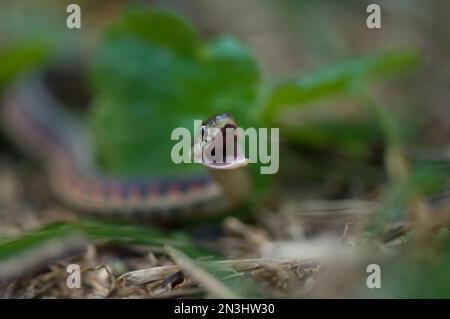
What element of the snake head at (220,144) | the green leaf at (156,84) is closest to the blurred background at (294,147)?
the green leaf at (156,84)

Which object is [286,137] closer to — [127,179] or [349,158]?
[349,158]

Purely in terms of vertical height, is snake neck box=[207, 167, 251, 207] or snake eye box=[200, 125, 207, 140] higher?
snake eye box=[200, 125, 207, 140]

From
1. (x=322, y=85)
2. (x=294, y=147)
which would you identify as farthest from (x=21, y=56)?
(x=322, y=85)

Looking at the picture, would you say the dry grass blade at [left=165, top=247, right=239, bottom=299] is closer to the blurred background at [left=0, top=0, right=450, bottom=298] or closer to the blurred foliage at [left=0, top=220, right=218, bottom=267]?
the blurred background at [left=0, top=0, right=450, bottom=298]

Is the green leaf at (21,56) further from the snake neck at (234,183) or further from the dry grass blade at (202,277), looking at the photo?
the dry grass blade at (202,277)

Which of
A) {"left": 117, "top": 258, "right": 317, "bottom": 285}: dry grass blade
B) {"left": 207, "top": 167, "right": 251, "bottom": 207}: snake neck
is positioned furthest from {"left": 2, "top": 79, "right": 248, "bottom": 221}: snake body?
{"left": 117, "top": 258, "right": 317, "bottom": 285}: dry grass blade

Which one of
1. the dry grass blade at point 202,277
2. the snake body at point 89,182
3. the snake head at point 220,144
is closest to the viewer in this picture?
the dry grass blade at point 202,277

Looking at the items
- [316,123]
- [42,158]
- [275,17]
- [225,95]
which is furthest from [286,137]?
[275,17]

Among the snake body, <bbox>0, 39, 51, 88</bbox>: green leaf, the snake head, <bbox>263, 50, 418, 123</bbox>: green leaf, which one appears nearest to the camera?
the snake head
